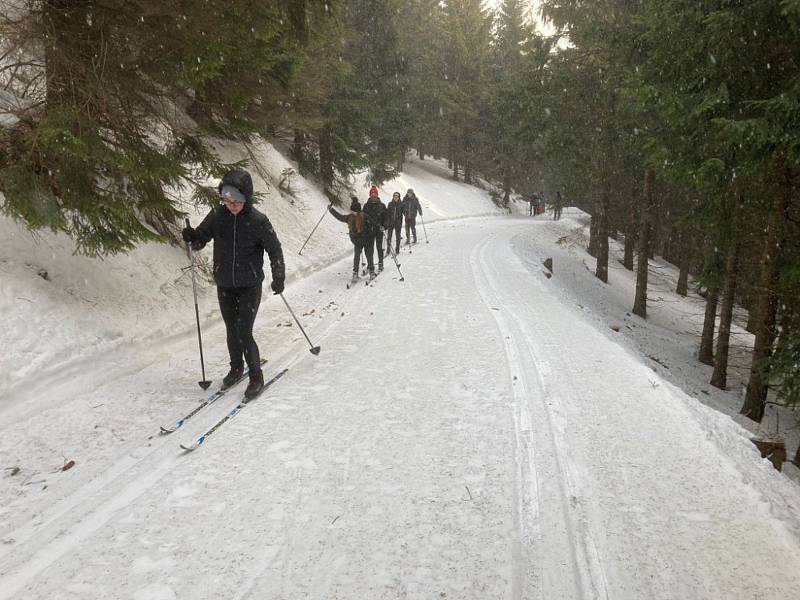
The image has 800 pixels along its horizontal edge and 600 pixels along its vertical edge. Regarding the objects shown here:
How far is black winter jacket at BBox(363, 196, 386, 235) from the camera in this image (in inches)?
500

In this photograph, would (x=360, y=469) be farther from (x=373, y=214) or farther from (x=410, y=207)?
(x=410, y=207)

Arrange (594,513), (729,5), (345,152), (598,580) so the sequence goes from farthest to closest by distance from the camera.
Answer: (345,152), (729,5), (594,513), (598,580)

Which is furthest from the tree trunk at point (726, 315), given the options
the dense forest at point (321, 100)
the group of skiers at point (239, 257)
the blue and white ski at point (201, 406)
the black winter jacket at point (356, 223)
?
the blue and white ski at point (201, 406)

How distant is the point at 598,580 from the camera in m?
2.87

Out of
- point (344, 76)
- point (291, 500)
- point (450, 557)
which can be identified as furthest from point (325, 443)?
point (344, 76)

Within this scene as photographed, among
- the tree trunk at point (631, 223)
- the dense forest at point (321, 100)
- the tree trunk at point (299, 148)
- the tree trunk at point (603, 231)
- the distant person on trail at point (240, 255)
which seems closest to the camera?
the distant person on trail at point (240, 255)

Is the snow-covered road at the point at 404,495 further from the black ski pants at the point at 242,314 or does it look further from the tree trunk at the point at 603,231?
the tree trunk at the point at 603,231

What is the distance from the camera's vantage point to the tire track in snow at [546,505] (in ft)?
9.41

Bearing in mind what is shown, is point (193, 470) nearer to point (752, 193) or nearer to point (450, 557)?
point (450, 557)

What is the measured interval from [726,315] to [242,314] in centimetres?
1059

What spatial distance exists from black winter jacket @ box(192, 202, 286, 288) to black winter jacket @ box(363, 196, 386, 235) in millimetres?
7212

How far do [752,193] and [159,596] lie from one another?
10.4 meters

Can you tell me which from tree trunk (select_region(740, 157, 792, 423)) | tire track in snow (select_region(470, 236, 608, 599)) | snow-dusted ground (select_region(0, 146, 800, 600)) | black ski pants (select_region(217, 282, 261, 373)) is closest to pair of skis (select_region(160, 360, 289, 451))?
snow-dusted ground (select_region(0, 146, 800, 600))

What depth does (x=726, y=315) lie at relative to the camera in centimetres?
1090
